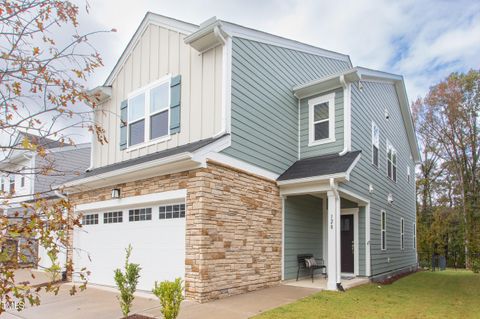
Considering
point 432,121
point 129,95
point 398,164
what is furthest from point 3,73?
point 432,121

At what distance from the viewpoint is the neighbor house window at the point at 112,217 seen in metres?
10.5

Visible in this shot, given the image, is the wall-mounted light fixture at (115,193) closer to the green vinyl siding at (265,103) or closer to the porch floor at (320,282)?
the green vinyl siding at (265,103)

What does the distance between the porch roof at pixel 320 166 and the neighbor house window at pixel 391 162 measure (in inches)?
212

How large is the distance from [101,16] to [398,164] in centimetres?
1576

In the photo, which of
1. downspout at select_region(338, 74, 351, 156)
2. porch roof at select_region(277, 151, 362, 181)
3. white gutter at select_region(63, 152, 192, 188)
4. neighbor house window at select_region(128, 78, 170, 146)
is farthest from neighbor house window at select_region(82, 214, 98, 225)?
downspout at select_region(338, 74, 351, 156)

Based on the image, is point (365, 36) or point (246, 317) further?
point (365, 36)

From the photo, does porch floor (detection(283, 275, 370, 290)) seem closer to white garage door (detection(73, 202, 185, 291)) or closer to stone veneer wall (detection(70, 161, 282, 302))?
stone veneer wall (detection(70, 161, 282, 302))

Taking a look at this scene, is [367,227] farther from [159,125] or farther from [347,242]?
[159,125]

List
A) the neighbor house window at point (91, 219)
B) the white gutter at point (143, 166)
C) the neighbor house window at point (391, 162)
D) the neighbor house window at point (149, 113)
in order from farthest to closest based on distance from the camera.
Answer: the neighbor house window at point (391, 162)
the neighbor house window at point (91, 219)
the neighbor house window at point (149, 113)
the white gutter at point (143, 166)

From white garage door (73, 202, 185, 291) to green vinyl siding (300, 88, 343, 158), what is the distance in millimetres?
4768

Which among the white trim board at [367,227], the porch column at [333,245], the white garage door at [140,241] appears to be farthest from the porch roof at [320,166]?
the white garage door at [140,241]

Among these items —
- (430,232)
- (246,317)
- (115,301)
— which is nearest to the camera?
(246,317)

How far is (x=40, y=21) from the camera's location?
303 cm

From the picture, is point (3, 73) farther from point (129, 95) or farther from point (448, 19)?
point (448, 19)
